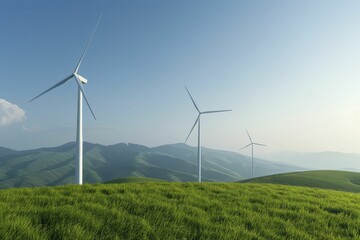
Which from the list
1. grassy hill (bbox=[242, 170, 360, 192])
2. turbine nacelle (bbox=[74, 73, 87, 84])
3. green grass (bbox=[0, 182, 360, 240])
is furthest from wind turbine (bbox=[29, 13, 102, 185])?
grassy hill (bbox=[242, 170, 360, 192])

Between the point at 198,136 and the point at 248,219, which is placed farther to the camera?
the point at 198,136

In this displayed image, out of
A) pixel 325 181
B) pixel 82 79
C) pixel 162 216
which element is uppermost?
pixel 82 79

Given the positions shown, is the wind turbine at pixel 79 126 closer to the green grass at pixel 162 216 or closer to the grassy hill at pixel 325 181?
the green grass at pixel 162 216

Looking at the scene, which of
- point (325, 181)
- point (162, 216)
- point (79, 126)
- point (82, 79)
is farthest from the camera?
point (325, 181)

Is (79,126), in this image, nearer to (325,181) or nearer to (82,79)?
(82,79)

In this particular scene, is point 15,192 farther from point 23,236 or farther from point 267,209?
point 267,209

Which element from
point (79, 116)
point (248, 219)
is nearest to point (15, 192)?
point (248, 219)

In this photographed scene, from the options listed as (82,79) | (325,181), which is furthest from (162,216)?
(325,181)

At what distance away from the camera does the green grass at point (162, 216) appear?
805cm

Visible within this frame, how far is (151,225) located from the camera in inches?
352

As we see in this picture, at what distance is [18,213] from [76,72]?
112 feet

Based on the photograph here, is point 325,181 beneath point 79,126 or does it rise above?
beneath

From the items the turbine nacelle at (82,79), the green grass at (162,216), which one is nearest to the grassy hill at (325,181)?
the turbine nacelle at (82,79)

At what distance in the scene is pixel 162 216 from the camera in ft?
32.3
